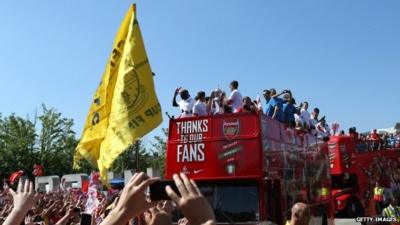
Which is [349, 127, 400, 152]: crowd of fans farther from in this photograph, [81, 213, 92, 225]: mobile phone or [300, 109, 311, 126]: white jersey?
[81, 213, 92, 225]: mobile phone

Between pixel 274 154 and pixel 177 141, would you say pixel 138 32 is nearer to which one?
pixel 177 141

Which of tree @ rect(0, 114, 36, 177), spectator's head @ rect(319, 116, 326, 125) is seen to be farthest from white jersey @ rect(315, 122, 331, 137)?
tree @ rect(0, 114, 36, 177)

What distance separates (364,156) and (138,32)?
1467 cm

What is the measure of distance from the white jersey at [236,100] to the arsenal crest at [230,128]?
62.8 inches

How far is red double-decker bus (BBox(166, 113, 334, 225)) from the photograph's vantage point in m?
9.13

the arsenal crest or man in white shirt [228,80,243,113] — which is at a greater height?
man in white shirt [228,80,243,113]

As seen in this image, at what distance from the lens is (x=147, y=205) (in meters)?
2.24

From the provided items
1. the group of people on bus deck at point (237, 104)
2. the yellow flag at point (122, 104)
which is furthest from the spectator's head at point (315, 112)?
the yellow flag at point (122, 104)

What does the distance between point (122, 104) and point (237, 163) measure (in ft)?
11.4

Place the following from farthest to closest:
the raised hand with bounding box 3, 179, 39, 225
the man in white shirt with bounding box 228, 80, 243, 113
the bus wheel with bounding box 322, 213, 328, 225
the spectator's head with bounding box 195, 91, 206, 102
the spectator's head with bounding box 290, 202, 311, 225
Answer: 1. the bus wheel with bounding box 322, 213, 328, 225
2. the spectator's head with bounding box 195, 91, 206, 102
3. the man in white shirt with bounding box 228, 80, 243, 113
4. the spectator's head with bounding box 290, 202, 311, 225
5. the raised hand with bounding box 3, 179, 39, 225

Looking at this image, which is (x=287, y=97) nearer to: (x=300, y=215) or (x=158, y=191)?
(x=300, y=215)

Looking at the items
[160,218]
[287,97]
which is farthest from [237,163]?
[160,218]

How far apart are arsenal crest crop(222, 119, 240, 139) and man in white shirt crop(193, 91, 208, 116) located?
5.46 ft

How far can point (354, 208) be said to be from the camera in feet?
63.8
